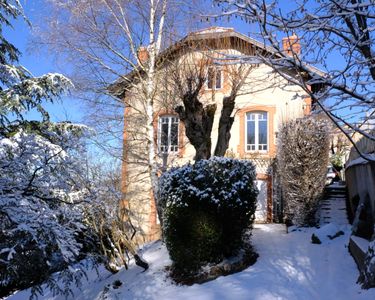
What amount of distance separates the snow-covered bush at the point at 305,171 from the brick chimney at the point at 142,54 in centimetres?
569

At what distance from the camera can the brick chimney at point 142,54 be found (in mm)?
13353

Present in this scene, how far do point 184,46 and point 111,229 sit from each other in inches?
253

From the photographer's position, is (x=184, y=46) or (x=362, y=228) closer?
(x=362, y=228)

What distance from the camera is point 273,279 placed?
23.6ft

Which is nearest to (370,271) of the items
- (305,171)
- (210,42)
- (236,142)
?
(305,171)

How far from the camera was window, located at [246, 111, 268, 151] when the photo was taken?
16953 millimetres

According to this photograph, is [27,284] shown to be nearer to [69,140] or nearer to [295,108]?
[69,140]

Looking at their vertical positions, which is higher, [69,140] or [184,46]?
[184,46]

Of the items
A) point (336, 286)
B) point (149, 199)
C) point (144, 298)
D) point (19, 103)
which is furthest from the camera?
point (149, 199)

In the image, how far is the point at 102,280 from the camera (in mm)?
10156

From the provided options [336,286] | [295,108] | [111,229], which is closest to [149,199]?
[111,229]

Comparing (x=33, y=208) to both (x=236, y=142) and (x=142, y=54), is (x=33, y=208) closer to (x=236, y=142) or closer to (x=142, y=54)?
(x=142, y=54)

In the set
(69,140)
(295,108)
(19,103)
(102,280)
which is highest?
(295,108)

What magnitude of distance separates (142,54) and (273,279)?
933 centimetres
